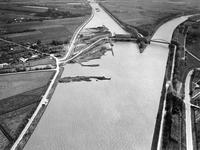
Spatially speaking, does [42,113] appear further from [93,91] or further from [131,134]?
[131,134]

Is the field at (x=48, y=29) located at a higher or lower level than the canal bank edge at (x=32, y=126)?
higher

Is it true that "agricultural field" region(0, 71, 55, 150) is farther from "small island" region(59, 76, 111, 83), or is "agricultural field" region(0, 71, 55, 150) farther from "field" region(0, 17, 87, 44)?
"field" region(0, 17, 87, 44)

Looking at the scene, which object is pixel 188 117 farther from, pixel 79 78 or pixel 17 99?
pixel 17 99

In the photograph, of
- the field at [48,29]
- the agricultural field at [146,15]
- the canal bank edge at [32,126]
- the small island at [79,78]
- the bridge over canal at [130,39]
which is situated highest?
the agricultural field at [146,15]

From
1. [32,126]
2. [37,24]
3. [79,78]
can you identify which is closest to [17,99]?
[32,126]

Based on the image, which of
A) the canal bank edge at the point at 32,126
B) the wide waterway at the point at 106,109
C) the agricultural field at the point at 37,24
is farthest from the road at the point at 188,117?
the agricultural field at the point at 37,24

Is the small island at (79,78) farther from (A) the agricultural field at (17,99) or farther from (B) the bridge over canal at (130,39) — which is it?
(B) the bridge over canal at (130,39)
